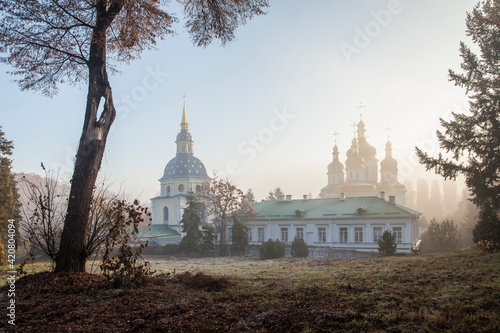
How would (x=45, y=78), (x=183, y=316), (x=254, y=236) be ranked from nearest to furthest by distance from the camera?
1. (x=183, y=316)
2. (x=45, y=78)
3. (x=254, y=236)

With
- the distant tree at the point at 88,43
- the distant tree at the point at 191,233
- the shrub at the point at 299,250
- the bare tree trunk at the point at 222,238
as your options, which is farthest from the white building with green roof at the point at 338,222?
the distant tree at the point at 88,43

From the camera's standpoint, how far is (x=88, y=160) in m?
7.05

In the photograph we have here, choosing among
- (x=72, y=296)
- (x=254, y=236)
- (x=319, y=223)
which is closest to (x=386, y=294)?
(x=72, y=296)

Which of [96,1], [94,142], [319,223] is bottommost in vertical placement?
[319,223]

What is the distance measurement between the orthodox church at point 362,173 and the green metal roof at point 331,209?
24851mm

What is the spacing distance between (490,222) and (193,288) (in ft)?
45.9

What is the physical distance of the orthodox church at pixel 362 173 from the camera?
2530 inches

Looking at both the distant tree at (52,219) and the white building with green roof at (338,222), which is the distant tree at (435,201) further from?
the distant tree at (52,219)

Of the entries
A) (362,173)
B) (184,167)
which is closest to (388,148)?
(362,173)

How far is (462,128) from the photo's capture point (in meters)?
15.4

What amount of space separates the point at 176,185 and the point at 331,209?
33677 mm

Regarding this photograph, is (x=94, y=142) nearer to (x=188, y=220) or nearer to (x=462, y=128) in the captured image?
(x=462, y=128)

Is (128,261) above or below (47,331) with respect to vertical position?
above

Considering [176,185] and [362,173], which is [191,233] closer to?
[176,185]
